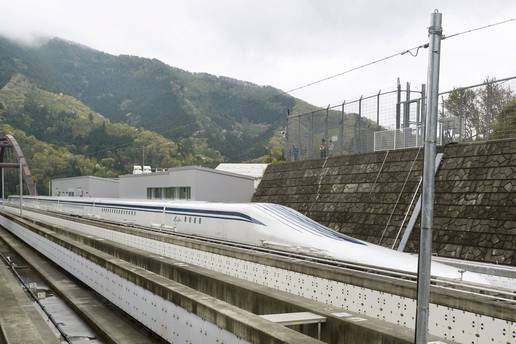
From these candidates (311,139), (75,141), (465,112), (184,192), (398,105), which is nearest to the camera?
(465,112)

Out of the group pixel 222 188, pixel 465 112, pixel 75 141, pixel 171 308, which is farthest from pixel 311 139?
pixel 75 141

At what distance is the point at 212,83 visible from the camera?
608ft

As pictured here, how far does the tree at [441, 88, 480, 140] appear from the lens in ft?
71.8

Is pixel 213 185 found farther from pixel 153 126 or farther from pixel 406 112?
pixel 153 126

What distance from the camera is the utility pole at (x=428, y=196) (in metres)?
3.42

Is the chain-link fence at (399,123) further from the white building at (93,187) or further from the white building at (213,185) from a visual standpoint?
the white building at (93,187)

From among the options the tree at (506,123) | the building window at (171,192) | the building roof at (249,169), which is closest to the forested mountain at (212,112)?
the building roof at (249,169)

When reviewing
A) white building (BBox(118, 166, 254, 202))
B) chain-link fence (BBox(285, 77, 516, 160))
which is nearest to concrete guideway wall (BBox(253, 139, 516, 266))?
chain-link fence (BBox(285, 77, 516, 160))

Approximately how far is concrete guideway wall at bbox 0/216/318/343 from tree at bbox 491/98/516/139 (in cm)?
1580

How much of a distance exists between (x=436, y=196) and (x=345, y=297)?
11381 mm

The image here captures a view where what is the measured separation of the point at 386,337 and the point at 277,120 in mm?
149599

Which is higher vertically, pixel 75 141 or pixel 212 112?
pixel 212 112

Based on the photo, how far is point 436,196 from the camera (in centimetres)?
1988

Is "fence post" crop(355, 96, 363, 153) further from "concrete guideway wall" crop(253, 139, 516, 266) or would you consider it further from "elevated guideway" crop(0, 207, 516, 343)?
"elevated guideway" crop(0, 207, 516, 343)
